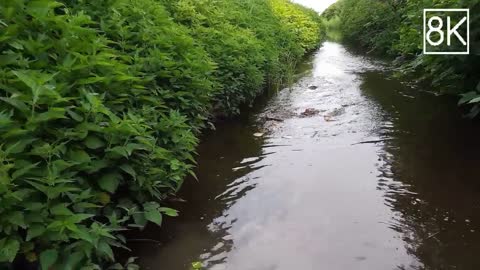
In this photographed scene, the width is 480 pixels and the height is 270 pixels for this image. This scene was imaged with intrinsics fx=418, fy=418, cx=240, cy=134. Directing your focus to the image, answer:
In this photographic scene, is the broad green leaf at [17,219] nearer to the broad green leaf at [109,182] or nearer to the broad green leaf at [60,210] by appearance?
the broad green leaf at [60,210]

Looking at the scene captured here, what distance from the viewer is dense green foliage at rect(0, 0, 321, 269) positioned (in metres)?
1.98

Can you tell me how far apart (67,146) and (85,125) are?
150 millimetres

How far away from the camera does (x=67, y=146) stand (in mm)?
2295

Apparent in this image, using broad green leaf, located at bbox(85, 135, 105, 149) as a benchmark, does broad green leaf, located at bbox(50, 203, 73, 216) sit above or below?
below

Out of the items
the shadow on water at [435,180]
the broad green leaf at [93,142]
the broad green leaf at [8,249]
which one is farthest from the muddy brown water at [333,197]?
the broad green leaf at [8,249]

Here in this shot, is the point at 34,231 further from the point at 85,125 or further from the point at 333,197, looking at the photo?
the point at 333,197

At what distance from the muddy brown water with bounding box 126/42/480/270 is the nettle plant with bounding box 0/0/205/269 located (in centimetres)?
60

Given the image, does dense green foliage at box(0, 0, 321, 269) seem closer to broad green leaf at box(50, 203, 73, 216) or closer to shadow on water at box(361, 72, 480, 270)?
broad green leaf at box(50, 203, 73, 216)

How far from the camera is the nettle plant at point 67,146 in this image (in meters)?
1.96

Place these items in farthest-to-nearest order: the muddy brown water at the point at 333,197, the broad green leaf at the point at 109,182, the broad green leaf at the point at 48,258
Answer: the muddy brown water at the point at 333,197, the broad green leaf at the point at 109,182, the broad green leaf at the point at 48,258

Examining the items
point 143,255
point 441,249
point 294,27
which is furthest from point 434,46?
point 294,27

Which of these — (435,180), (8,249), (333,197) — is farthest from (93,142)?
(435,180)

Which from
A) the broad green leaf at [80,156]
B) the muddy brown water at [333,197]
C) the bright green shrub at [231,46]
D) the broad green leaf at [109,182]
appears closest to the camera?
the broad green leaf at [80,156]

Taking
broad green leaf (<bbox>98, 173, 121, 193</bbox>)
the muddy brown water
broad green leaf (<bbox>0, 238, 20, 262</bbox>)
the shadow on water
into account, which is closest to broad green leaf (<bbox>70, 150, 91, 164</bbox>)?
broad green leaf (<bbox>98, 173, 121, 193</bbox>)
